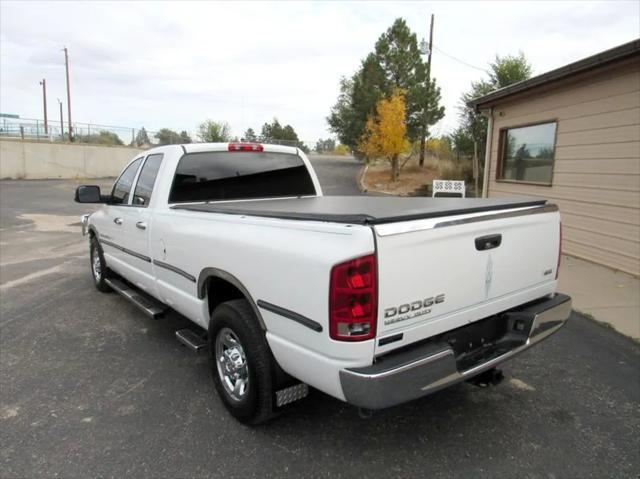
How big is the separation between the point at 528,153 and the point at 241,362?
873cm

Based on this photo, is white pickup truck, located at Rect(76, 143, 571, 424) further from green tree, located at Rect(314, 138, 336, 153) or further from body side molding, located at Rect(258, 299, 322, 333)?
green tree, located at Rect(314, 138, 336, 153)

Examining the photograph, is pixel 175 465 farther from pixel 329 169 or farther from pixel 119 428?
pixel 329 169

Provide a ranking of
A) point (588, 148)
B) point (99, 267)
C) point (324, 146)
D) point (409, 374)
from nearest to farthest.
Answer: point (409, 374) → point (99, 267) → point (588, 148) → point (324, 146)

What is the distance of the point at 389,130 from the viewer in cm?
2398

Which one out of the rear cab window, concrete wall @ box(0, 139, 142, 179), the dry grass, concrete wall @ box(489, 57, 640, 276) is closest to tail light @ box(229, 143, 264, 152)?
the rear cab window

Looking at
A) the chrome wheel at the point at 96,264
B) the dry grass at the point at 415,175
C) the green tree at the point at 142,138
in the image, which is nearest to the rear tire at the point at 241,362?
the chrome wheel at the point at 96,264

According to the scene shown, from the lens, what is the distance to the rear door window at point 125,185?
4.84m

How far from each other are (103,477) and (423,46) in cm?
2750

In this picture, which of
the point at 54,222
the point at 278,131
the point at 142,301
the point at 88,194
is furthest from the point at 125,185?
the point at 278,131

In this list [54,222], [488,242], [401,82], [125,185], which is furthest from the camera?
[401,82]

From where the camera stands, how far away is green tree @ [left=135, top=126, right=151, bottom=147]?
1462 inches

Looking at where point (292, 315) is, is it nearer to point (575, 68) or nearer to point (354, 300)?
point (354, 300)

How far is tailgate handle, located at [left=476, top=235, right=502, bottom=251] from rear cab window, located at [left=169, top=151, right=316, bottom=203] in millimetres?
2527

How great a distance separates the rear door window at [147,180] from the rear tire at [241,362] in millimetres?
1737
